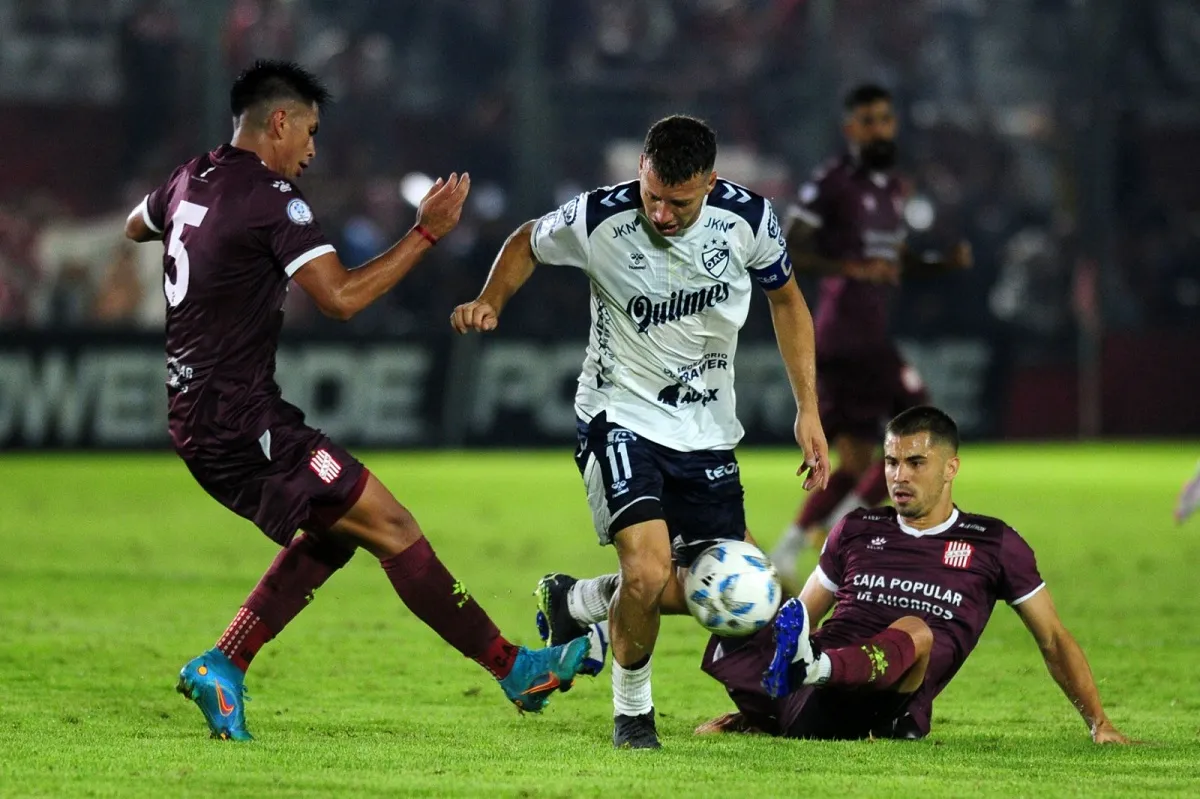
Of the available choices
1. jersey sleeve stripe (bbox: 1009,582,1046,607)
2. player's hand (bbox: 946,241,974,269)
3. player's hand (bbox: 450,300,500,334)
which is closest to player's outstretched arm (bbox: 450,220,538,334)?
player's hand (bbox: 450,300,500,334)

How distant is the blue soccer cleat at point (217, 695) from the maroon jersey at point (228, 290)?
0.69m

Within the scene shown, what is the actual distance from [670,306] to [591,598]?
1156mm

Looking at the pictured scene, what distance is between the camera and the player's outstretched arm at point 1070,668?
233 inches

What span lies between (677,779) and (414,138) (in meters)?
14.9

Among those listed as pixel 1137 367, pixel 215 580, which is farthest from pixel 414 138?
pixel 215 580

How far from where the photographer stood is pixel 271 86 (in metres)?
6.03

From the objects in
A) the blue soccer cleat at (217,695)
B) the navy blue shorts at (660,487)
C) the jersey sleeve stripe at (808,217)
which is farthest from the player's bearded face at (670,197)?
the jersey sleeve stripe at (808,217)

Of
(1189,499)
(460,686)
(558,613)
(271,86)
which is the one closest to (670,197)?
(271,86)

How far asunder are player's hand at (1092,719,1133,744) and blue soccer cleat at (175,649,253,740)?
8.57 feet

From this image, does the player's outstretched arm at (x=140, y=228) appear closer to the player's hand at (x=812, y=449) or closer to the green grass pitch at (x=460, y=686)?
the green grass pitch at (x=460, y=686)

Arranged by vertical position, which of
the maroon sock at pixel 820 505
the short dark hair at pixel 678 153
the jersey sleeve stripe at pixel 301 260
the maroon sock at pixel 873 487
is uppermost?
the short dark hair at pixel 678 153

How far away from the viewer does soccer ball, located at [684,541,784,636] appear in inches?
225

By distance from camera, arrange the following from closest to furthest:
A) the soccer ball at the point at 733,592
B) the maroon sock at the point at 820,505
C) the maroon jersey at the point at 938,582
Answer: the soccer ball at the point at 733,592, the maroon jersey at the point at 938,582, the maroon sock at the point at 820,505

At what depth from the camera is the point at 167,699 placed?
657 cm
